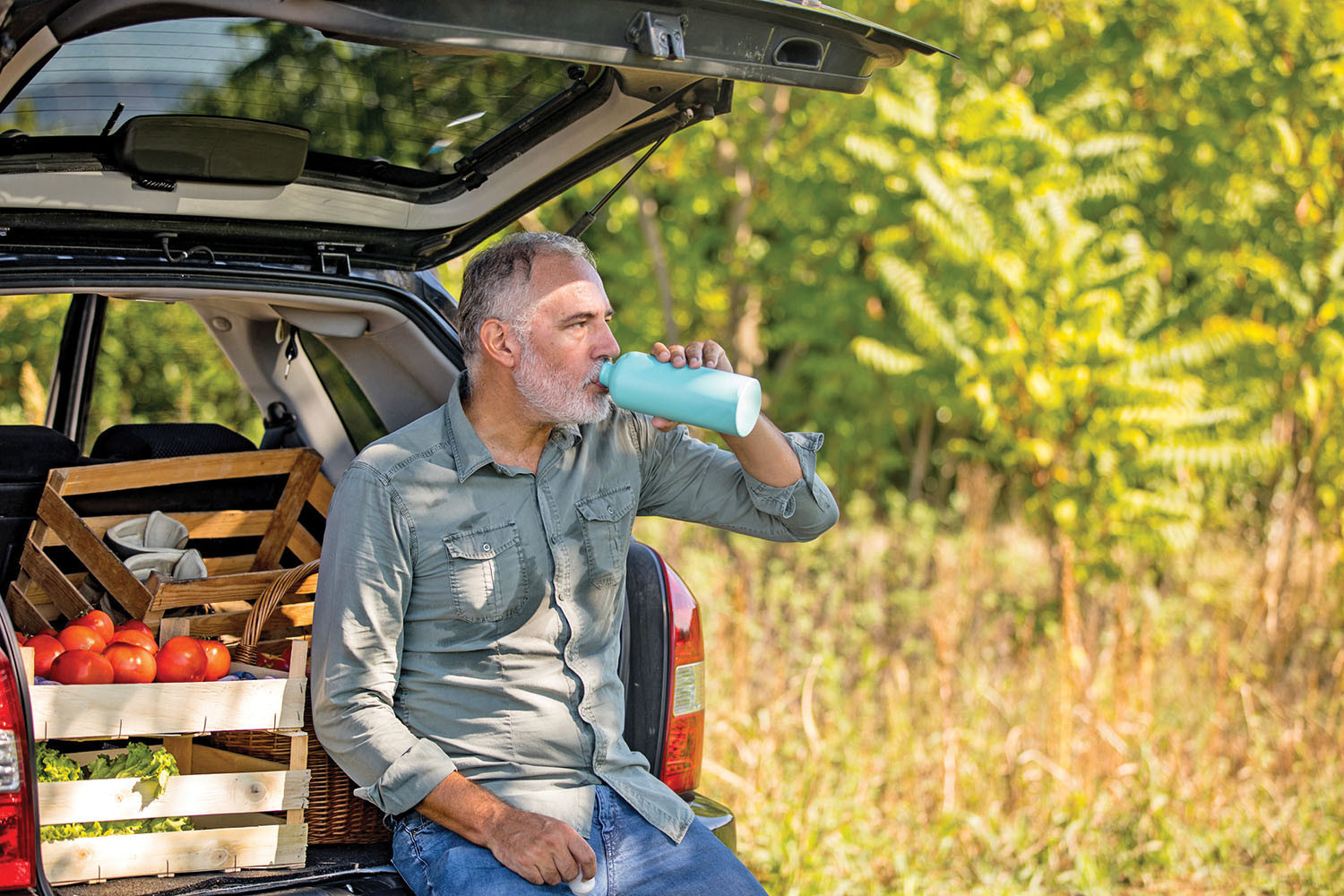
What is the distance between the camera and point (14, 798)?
6.18 feet

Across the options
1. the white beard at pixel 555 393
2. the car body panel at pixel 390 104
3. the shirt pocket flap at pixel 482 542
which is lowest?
the shirt pocket flap at pixel 482 542

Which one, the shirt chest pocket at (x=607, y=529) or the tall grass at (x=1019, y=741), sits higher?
the shirt chest pocket at (x=607, y=529)

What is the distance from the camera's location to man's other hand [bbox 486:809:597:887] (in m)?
2.12

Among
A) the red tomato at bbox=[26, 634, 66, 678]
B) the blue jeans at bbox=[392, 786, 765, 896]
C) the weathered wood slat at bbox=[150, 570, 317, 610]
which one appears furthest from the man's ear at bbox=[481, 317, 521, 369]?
the red tomato at bbox=[26, 634, 66, 678]

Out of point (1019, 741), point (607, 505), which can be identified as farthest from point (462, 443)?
point (1019, 741)

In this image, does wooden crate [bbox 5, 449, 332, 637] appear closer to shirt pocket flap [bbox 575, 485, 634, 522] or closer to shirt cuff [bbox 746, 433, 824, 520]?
shirt pocket flap [bbox 575, 485, 634, 522]

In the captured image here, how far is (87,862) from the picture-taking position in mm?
2092

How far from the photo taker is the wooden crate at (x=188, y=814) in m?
2.08

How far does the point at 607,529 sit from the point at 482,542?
27cm

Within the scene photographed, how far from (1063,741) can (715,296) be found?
4251 millimetres

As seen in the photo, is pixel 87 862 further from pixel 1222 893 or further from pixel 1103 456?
pixel 1103 456

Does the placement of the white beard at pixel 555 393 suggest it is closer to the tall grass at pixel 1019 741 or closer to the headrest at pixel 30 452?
the headrest at pixel 30 452

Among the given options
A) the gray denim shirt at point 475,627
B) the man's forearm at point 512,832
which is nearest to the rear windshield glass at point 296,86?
the gray denim shirt at point 475,627

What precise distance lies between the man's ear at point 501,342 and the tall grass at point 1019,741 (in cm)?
198
